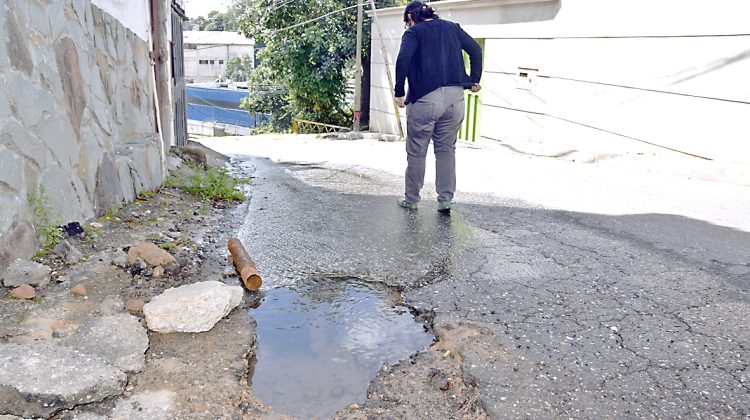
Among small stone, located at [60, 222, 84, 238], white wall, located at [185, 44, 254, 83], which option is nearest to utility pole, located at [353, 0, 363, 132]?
small stone, located at [60, 222, 84, 238]

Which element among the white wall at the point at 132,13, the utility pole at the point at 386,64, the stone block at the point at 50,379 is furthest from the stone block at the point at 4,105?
the utility pole at the point at 386,64

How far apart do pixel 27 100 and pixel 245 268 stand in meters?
1.51

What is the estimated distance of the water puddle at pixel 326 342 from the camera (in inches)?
94.5

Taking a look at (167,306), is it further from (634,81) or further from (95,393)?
(634,81)

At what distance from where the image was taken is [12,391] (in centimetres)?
209

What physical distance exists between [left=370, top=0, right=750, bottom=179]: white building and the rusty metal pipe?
5.57m

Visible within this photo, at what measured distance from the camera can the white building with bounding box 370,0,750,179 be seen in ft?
21.8

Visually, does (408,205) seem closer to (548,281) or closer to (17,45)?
(548,281)

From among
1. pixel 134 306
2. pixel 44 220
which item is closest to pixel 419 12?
pixel 44 220

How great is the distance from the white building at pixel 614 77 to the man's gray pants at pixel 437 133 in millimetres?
3414

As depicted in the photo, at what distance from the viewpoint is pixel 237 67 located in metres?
51.8

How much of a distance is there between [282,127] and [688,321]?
843 inches

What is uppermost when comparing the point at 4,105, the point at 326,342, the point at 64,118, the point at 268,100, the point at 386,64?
the point at 386,64

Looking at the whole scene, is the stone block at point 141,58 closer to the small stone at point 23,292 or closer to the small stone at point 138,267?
the small stone at point 138,267
